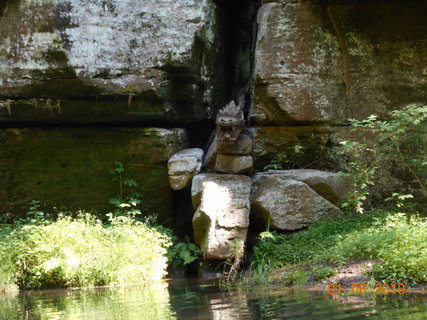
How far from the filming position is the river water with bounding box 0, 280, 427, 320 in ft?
15.9

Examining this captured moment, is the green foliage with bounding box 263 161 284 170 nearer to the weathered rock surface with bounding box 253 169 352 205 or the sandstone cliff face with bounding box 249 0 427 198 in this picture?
the sandstone cliff face with bounding box 249 0 427 198

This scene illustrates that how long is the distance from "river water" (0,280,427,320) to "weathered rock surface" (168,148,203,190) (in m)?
2.65

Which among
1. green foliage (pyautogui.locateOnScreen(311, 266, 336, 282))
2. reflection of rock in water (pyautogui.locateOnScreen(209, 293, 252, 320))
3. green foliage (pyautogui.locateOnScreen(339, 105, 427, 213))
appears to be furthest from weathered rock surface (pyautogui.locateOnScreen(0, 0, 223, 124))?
reflection of rock in water (pyautogui.locateOnScreen(209, 293, 252, 320))

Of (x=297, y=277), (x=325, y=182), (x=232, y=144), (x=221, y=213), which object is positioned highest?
(x=232, y=144)

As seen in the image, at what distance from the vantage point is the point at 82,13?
10750mm

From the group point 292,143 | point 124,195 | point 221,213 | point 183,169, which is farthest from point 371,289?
point 124,195

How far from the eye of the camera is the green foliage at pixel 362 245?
642 cm

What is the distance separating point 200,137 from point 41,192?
3643 millimetres

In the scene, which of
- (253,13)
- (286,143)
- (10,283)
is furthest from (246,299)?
(253,13)

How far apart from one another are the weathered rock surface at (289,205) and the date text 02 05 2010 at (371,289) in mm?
2941

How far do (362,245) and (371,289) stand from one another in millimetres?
1624

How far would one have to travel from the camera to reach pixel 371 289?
19.9 feet

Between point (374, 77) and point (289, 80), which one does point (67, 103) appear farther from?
point (374, 77)

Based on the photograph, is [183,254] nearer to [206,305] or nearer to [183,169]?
[183,169]
